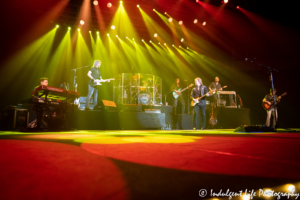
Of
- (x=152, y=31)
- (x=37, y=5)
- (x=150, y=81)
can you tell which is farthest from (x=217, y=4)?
(x=37, y=5)

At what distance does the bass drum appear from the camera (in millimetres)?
9820

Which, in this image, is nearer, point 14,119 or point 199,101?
point 14,119

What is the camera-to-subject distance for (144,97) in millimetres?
9859

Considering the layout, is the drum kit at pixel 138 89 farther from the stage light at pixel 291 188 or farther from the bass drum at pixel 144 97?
the stage light at pixel 291 188

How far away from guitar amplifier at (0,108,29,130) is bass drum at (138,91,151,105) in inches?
202

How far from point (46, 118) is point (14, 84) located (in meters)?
4.26

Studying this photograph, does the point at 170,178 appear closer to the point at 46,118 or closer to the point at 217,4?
the point at 46,118

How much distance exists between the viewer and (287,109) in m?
10.1

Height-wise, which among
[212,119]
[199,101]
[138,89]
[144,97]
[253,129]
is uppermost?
[138,89]

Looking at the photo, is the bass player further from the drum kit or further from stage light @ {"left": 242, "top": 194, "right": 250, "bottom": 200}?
stage light @ {"left": 242, "top": 194, "right": 250, "bottom": 200}

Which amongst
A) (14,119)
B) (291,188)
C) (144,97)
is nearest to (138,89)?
(144,97)

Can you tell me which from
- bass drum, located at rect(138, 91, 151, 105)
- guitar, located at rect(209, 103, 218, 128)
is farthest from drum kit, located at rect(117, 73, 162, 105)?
guitar, located at rect(209, 103, 218, 128)

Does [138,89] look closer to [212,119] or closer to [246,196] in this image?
[212,119]

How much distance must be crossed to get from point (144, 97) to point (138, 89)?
0.74 m
